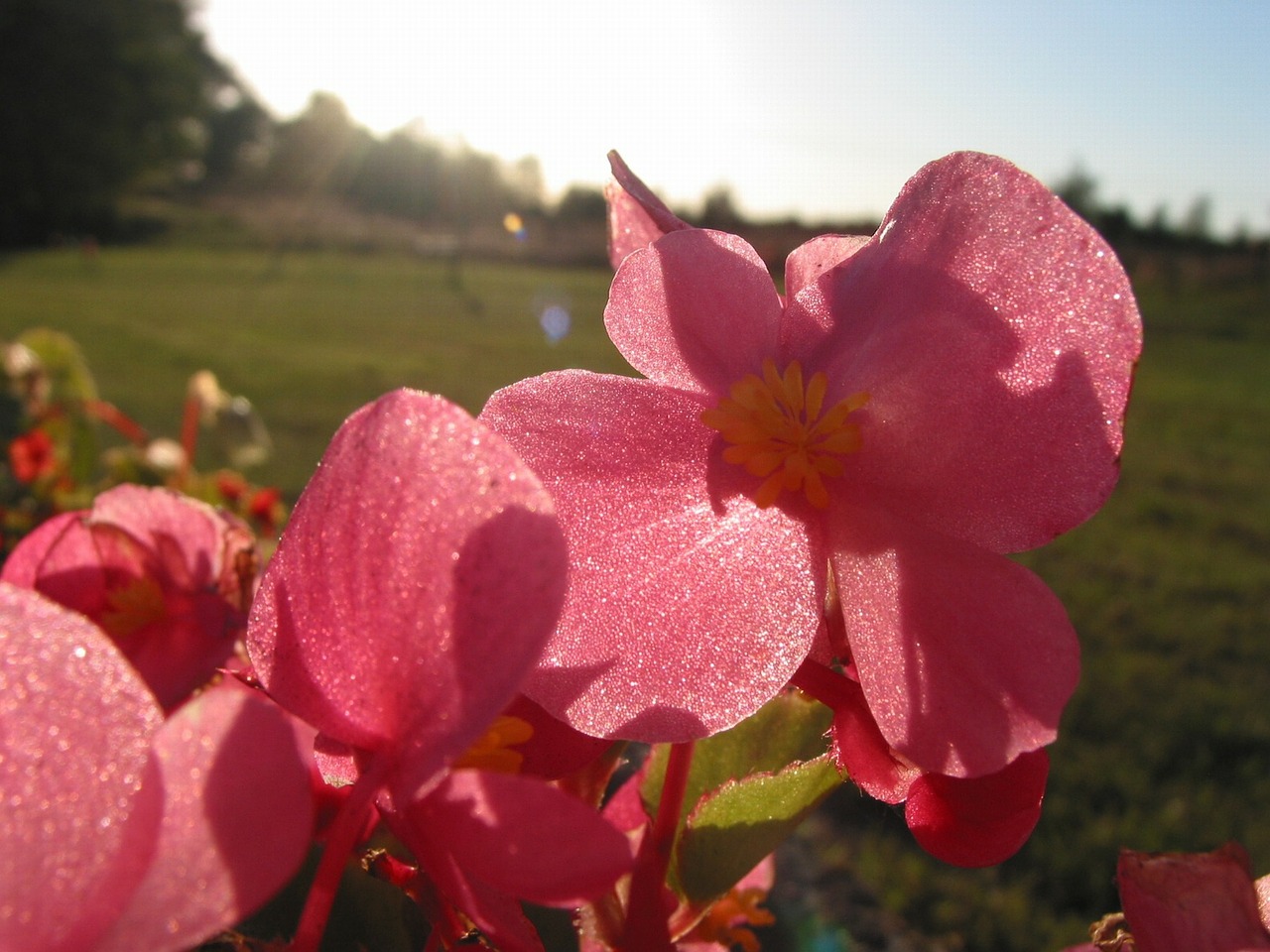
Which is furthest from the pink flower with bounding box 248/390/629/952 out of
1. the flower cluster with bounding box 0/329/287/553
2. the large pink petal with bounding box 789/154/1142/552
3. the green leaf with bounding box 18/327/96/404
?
the green leaf with bounding box 18/327/96/404

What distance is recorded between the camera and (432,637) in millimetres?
184

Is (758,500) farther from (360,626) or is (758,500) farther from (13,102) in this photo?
(13,102)

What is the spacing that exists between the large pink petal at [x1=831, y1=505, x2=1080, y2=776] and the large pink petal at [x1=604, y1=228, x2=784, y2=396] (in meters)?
0.06

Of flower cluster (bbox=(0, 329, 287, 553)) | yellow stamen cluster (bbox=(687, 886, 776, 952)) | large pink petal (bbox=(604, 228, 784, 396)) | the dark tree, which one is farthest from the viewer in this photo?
the dark tree

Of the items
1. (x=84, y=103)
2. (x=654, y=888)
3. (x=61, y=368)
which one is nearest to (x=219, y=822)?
(x=654, y=888)

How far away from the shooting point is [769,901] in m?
1.06

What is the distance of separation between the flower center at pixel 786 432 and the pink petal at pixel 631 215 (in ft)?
0.16

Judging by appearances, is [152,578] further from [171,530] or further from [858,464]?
[858,464]

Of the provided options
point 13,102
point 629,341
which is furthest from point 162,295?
point 629,341

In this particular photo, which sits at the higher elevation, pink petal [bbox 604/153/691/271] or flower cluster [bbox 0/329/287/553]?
pink petal [bbox 604/153/691/271]

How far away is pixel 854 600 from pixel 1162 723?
2403 mm

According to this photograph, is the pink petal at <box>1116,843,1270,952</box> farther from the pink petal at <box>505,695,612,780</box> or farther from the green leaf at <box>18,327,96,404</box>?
the green leaf at <box>18,327,96,404</box>

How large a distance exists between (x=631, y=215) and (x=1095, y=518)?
4.28m

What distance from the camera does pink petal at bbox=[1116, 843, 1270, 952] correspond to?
25cm
